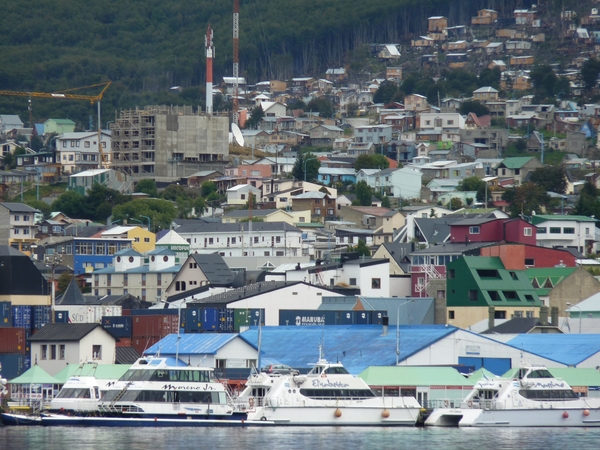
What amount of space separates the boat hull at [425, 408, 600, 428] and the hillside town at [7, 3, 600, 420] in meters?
2.55

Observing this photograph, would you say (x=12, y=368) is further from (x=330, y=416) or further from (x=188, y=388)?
(x=330, y=416)

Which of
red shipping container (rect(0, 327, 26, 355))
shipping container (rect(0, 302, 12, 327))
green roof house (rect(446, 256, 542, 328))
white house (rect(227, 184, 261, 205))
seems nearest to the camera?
red shipping container (rect(0, 327, 26, 355))

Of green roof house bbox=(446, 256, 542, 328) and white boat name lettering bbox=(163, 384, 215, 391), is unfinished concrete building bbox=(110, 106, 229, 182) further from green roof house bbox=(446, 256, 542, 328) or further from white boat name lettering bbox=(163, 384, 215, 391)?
white boat name lettering bbox=(163, 384, 215, 391)

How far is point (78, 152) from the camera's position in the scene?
147000 millimetres

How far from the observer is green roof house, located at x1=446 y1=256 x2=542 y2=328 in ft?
260

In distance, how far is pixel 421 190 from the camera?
137m

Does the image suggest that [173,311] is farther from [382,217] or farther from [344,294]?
[382,217]

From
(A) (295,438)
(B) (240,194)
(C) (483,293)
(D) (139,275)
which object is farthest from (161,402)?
(B) (240,194)

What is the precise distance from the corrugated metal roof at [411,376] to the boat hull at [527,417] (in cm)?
240

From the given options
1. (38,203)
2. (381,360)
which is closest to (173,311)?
(381,360)

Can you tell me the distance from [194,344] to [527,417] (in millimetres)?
17497

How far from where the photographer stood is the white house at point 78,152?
146 meters

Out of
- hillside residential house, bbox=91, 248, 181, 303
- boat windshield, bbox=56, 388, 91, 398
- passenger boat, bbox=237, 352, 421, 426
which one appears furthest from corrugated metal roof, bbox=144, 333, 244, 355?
hillside residential house, bbox=91, 248, 181, 303

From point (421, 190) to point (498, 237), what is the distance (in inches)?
1894
